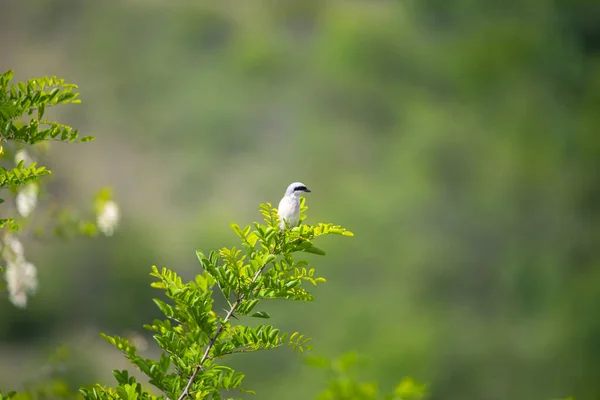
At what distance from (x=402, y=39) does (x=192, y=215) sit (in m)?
5.03

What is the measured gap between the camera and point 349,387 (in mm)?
1386

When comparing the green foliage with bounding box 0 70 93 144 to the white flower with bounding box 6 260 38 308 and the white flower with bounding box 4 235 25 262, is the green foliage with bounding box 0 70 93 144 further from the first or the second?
the white flower with bounding box 6 260 38 308

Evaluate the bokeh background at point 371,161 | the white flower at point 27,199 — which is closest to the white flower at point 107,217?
the white flower at point 27,199

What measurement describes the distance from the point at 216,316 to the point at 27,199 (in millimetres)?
1241

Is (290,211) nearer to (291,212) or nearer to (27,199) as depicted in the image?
(291,212)

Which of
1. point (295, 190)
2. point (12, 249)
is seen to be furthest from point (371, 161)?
point (295, 190)

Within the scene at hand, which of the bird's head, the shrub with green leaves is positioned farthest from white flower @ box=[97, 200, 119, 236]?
the bird's head

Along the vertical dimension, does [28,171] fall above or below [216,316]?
above

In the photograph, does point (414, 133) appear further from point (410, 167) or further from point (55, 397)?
point (55, 397)

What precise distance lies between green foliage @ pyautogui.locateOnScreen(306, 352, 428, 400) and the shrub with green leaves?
0.67m

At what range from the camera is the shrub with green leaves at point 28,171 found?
1.20 meters

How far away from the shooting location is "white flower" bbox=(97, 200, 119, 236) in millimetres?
2361

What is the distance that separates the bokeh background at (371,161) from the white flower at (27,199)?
6.18m

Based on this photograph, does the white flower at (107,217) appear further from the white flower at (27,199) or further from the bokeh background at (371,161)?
the bokeh background at (371,161)
